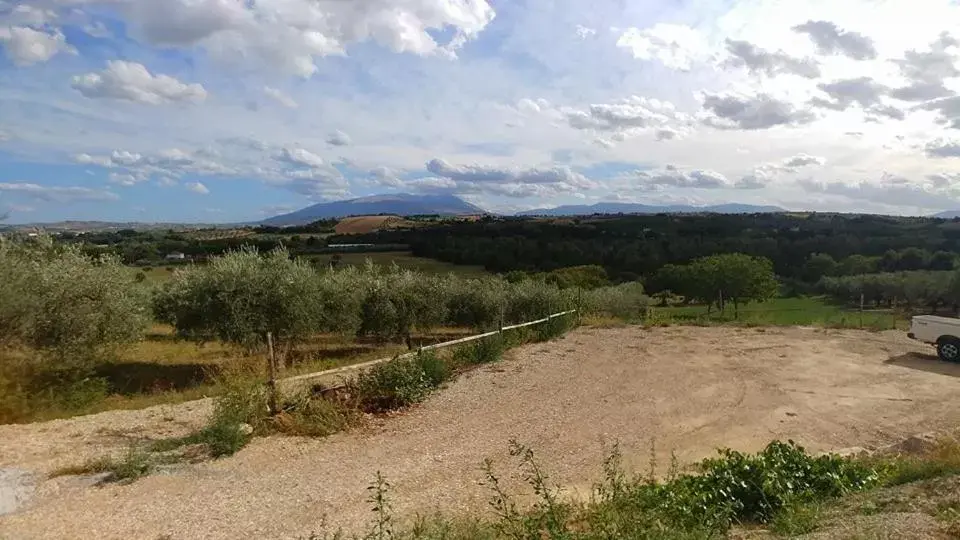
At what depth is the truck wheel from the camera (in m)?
14.9

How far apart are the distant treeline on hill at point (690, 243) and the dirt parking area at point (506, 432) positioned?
137 feet

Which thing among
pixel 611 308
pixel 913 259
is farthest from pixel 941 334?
pixel 913 259

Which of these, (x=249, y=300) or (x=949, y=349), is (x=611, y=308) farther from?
(x=249, y=300)

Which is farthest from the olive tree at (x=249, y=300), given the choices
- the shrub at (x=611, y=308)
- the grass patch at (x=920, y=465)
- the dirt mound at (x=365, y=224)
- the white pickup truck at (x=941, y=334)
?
the dirt mound at (x=365, y=224)


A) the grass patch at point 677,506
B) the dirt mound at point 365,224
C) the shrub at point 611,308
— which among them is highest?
the dirt mound at point 365,224

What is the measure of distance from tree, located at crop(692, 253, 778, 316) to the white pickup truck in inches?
1258

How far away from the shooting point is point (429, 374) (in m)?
12.4

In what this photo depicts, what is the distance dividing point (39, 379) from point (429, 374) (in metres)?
7.50

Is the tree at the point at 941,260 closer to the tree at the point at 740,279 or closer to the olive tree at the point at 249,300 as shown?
the tree at the point at 740,279

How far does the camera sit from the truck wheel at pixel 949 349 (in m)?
14.9

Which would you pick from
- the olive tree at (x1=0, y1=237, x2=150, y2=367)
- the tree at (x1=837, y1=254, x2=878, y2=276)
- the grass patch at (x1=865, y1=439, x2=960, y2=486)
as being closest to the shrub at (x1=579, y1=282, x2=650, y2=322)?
the grass patch at (x1=865, y1=439, x2=960, y2=486)

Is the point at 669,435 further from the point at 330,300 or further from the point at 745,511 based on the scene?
the point at 330,300

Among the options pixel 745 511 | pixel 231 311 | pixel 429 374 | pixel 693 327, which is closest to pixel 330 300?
pixel 231 311

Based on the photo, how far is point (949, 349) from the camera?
14930mm
